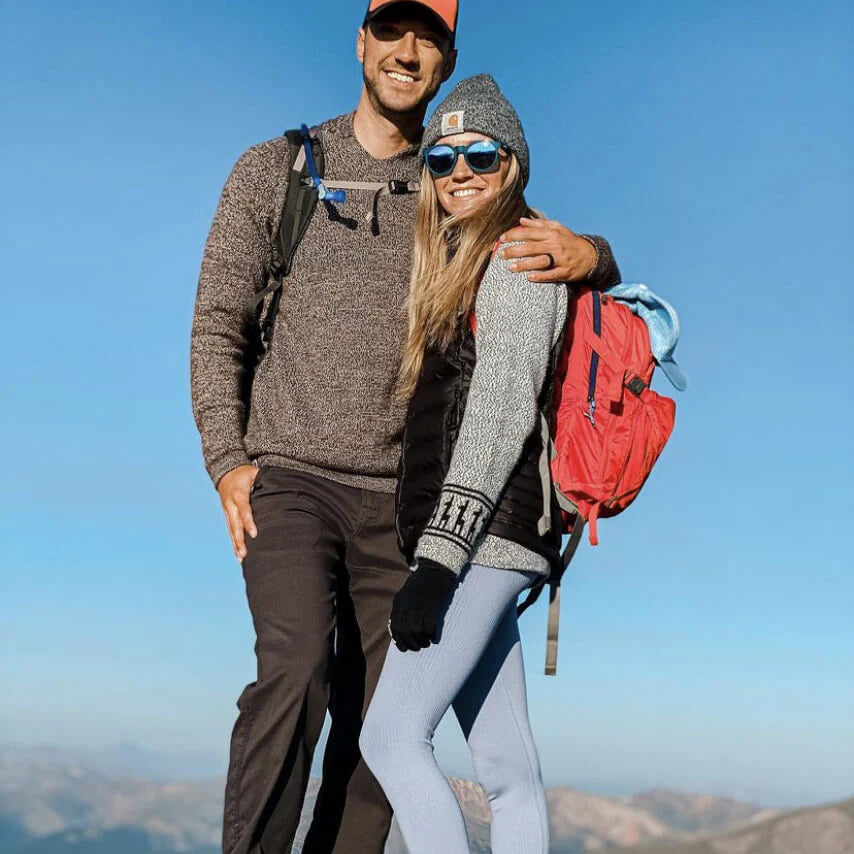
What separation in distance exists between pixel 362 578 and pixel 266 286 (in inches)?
45.1

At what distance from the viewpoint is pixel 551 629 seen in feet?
12.3

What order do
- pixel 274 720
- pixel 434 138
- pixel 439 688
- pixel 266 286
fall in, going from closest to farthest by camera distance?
pixel 439 688 → pixel 274 720 → pixel 434 138 → pixel 266 286

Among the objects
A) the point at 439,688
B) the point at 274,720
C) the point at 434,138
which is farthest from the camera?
the point at 434,138

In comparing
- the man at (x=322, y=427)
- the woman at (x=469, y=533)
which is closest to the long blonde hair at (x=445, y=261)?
the woman at (x=469, y=533)

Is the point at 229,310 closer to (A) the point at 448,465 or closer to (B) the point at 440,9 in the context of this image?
(A) the point at 448,465

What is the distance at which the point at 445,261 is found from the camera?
3803 mm

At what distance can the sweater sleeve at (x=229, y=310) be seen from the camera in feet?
13.8

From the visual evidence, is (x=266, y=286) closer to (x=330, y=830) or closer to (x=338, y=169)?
(x=338, y=169)

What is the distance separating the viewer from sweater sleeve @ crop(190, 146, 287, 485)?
4191mm

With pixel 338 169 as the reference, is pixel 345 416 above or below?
below

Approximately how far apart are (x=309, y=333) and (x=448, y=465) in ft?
3.06

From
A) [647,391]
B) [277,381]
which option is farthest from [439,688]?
[277,381]

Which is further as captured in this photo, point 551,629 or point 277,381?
point 277,381

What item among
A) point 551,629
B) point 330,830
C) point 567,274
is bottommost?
point 330,830
